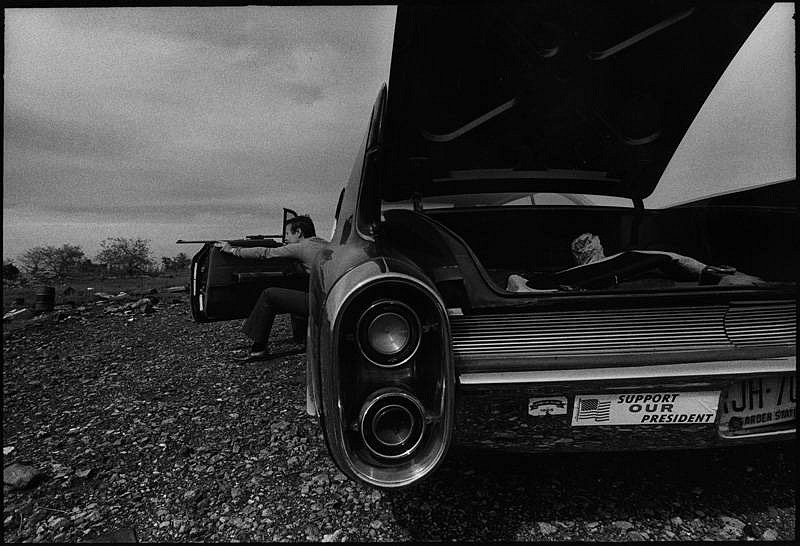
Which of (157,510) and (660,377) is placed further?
(157,510)

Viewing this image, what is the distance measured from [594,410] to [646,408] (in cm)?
19

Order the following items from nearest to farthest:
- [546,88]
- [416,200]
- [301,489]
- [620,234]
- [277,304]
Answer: [301,489] → [546,88] → [416,200] → [620,234] → [277,304]

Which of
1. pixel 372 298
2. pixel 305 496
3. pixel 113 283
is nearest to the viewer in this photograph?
pixel 372 298

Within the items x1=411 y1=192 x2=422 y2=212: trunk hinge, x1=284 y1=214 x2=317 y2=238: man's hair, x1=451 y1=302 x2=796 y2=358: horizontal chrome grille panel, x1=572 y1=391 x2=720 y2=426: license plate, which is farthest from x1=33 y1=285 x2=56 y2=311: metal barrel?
x1=572 y1=391 x2=720 y2=426: license plate

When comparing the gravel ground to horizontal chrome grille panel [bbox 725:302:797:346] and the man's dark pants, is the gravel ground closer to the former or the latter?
A: horizontal chrome grille panel [bbox 725:302:797:346]

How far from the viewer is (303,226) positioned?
170 inches

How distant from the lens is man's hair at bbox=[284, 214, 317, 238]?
14.2 feet

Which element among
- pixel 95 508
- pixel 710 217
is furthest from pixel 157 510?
pixel 710 217

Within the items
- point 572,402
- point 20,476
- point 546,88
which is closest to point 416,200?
point 546,88

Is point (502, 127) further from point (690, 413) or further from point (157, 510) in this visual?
point (157, 510)

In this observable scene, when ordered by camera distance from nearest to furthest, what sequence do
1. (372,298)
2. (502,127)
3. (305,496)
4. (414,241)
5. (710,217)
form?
(372,298)
(414,241)
(305,496)
(502,127)
(710,217)

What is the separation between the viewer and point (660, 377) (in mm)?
1599

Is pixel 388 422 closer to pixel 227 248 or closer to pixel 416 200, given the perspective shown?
pixel 416 200

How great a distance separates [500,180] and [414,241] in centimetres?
128
